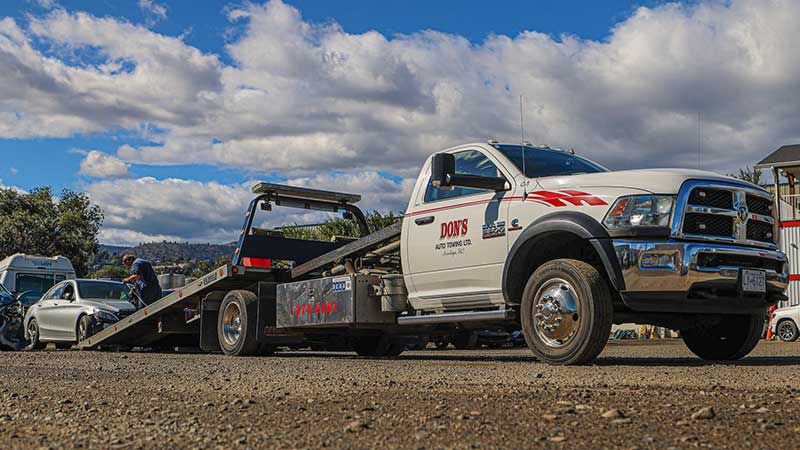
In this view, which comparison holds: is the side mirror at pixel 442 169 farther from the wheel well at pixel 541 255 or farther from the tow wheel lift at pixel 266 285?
the tow wheel lift at pixel 266 285

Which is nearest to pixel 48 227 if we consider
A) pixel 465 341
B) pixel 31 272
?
pixel 31 272

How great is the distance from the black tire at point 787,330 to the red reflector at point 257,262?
1376 cm

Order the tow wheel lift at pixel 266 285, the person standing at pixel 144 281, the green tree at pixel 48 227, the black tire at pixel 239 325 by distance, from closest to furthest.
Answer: the tow wheel lift at pixel 266 285
the black tire at pixel 239 325
the person standing at pixel 144 281
the green tree at pixel 48 227

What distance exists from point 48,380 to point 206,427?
3.58 meters

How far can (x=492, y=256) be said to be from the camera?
7852 mm

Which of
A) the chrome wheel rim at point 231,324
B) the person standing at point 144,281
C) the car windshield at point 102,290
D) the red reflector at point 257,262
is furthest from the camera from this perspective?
the car windshield at point 102,290

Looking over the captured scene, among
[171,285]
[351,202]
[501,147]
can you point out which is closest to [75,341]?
[171,285]

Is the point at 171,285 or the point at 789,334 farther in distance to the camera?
the point at 789,334

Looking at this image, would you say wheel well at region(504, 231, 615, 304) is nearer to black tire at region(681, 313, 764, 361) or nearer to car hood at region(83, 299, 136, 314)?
black tire at region(681, 313, 764, 361)

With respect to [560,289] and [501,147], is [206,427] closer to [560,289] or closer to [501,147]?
[560,289]

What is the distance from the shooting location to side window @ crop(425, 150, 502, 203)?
8312 mm

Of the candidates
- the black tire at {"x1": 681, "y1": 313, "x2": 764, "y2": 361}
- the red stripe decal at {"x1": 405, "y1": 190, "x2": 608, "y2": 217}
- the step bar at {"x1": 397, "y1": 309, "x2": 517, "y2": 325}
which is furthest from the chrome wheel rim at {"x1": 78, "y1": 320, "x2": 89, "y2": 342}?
the black tire at {"x1": 681, "y1": 313, "x2": 764, "y2": 361}

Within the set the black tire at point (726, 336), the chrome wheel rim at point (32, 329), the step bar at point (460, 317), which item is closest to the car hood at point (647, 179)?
the step bar at point (460, 317)

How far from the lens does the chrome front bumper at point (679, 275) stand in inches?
261
